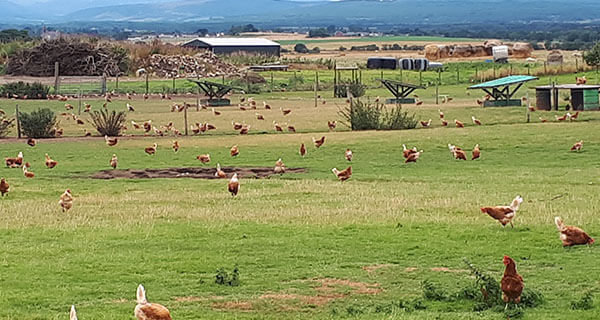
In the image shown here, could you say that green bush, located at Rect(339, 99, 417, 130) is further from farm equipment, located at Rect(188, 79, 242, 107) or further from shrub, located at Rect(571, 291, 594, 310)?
shrub, located at Rect(571, 291, 594, 310)

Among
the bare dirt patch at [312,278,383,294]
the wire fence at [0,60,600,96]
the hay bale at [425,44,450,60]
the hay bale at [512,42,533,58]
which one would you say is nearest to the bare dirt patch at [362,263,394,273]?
the bare dirt patch at [312,278,383,294]

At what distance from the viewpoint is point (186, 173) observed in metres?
32.3

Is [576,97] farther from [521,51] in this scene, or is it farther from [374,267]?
[521,51]

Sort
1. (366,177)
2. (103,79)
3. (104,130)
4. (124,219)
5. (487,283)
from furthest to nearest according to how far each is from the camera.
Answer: (103,79), (104,130), (366,177), (124,219), (487,283)

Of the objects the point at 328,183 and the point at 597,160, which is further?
the point at 597,160

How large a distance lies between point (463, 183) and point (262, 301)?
49.3ft

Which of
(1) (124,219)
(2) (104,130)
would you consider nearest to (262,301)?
(1) (124,219)

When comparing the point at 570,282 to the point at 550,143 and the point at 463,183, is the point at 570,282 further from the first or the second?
the point at 550,143

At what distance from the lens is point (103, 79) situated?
7512 cm

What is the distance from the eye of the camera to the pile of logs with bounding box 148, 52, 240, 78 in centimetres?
10356

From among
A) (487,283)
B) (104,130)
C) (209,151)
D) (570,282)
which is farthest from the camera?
(104,130)

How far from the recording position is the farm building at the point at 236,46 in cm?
14844

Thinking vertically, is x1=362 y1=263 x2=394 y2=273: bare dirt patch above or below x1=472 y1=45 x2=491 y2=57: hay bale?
below

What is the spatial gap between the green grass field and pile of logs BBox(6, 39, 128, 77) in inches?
2435
